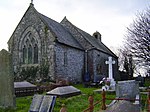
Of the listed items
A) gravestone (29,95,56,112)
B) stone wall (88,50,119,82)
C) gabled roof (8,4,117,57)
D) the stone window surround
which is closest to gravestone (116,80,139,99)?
gravestone (29,95,56,112)

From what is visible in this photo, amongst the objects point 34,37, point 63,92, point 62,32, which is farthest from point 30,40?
point 63,92

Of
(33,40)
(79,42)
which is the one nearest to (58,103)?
(33,40)

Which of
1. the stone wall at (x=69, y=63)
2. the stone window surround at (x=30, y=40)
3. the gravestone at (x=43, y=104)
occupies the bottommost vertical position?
the gravestone at (x=43, y=104)

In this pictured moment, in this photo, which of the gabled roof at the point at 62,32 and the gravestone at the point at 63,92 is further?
the gabled roof at the point at 62,32

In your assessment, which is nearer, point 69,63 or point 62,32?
point 69,63

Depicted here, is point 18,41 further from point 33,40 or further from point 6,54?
point 6,54

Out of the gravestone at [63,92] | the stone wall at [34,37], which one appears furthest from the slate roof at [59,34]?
the gravestone at [63,92]

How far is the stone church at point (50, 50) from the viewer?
24938 mm

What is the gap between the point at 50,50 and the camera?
81.3 ft

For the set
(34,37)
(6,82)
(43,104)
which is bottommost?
(43,104)

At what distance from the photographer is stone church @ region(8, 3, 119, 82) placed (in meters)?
24.9

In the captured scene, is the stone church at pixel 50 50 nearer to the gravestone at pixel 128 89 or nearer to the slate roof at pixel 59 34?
the slate roof at pixel 59 34

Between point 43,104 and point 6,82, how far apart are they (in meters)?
3.12

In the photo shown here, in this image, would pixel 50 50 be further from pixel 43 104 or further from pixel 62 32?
pixel 43 104
